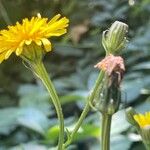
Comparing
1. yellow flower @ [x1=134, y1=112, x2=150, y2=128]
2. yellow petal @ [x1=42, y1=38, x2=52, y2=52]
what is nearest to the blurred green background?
yellow flower @ [x1=134, y1=112, x2=150, y2=128]

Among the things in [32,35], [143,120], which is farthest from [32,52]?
[143,120]

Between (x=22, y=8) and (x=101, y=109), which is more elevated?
(x=22, y=8)

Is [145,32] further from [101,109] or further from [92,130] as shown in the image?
[101,109]

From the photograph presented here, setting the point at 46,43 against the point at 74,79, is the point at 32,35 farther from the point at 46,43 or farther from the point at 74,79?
the point at 74,79

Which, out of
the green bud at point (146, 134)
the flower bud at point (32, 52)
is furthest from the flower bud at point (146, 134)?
the flower bud at point (32, 52)

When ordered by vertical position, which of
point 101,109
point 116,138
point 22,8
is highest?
point 22,8

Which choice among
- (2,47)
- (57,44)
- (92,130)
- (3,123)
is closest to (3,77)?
(57,44)
